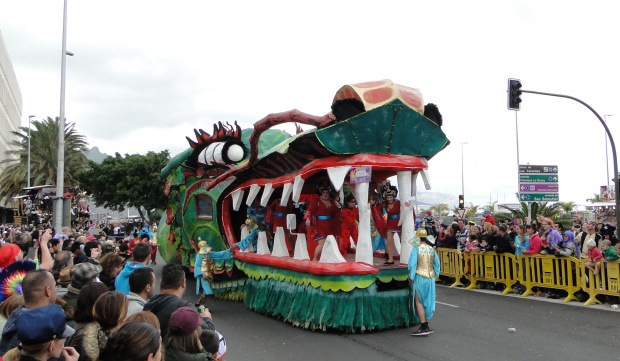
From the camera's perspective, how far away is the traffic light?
1416cm

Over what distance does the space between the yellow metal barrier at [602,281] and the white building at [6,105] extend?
42.6 metres

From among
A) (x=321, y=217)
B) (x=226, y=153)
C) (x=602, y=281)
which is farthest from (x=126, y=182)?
(x=602, y=281)

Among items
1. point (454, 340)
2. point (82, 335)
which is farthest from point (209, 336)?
point (454, 340)

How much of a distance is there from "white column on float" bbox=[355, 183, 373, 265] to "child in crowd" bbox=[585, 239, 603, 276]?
14.9ft

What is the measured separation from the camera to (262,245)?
9.30m

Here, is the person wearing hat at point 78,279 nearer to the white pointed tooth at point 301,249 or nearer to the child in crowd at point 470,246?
the white pointed tooth at point 301,249

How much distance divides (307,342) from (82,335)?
13.4ft

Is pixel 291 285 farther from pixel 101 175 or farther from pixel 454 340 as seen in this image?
pixel 101 175

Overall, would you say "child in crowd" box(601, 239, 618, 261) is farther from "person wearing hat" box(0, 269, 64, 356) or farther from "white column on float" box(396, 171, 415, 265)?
"person wearing hat" box(0, 269, 64, 356)

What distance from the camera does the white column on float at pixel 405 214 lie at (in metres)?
7.61

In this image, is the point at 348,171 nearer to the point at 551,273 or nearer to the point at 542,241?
the point at 551,273

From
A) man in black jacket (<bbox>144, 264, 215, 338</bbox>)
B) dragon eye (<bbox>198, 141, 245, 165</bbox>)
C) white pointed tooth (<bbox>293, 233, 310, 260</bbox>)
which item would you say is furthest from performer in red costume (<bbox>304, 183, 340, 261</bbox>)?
man in black jacket (<bbox>144, 264, 215, 338</bbox>)

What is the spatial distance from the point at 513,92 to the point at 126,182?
1033 inches

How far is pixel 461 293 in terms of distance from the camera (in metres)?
10.9
